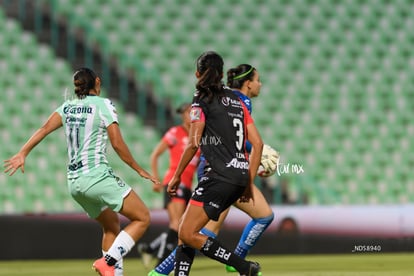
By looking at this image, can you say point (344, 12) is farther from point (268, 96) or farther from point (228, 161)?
point (228, 161)

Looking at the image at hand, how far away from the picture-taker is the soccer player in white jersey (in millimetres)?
7441

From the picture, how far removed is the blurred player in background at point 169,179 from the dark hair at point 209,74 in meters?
4.09

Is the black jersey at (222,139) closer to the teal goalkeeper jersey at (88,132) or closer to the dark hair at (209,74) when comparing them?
the dark hair at (209,74)

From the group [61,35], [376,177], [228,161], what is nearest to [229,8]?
[61,35]

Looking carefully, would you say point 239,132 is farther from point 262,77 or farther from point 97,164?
point 262,77

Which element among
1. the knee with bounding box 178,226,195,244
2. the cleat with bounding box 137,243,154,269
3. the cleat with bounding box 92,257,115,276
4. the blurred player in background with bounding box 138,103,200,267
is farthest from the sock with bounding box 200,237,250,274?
the cleat with bounding box 137,243,154,269

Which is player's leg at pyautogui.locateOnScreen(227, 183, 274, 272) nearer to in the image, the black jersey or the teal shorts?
the teal shorts

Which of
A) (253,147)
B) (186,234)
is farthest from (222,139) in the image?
(186,234)

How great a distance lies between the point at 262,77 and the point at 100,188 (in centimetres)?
902

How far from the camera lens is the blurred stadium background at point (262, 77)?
15078 mm

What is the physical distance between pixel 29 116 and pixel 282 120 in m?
4.29

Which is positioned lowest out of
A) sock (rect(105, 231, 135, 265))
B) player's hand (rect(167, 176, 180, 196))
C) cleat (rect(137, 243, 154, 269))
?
cleat (rect(137, 243, 154, 269))

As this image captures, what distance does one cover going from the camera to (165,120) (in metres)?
15.6

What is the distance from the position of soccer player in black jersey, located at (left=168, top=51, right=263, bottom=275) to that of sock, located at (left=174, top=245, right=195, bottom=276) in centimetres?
10
